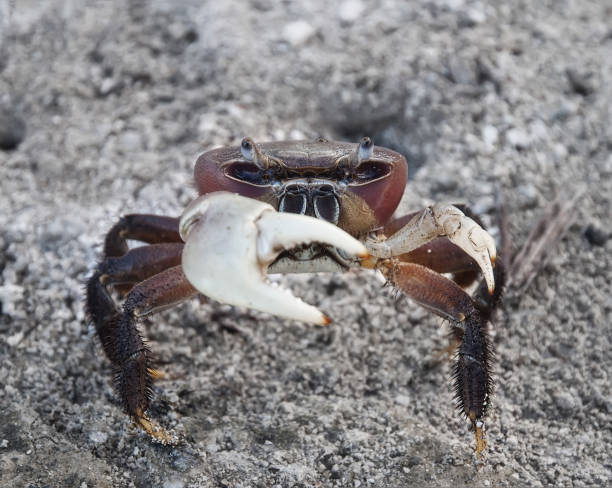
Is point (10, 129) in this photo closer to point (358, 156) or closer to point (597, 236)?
point (358, 156)

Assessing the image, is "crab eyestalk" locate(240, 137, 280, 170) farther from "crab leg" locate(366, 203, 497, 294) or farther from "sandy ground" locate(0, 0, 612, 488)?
"sandy ground" locate(0, 0, 612, 488)

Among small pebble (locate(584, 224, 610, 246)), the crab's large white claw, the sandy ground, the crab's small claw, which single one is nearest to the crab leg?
the crab's small claw

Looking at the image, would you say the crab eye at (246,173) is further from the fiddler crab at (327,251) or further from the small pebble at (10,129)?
the small pebble at (10,129)

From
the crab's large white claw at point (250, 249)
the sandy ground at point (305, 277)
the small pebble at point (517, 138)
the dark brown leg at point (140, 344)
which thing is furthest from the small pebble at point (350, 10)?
the crab's large white claw at point (250, 249)

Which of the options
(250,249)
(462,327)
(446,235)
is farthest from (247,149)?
(462,327)

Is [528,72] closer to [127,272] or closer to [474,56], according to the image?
[474,56]

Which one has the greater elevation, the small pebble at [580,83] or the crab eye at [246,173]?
the crab eye at [246,173]

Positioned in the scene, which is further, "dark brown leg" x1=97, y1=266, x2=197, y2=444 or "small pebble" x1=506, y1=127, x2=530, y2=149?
"small pebble" x1=506, y1=127, x2=530, y2=149
